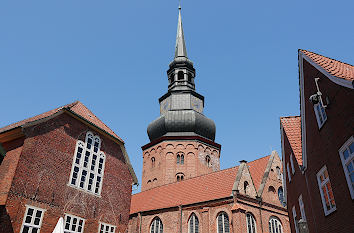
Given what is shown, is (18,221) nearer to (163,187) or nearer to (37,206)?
(37,206)

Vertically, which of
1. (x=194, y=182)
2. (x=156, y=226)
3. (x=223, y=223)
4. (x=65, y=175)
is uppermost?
(x=194, y=182)

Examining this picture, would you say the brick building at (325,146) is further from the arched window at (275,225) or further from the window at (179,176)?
the window at (179,176)

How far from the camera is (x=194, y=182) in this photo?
3131cm

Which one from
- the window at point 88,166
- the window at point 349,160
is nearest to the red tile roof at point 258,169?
the window at point 88,166

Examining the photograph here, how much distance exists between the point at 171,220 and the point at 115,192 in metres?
11.7

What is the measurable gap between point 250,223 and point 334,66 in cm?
1780

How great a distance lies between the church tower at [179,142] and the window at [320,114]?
29.0 meters

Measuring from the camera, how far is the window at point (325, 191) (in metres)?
10.2

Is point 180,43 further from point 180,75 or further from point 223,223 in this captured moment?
point 223,223

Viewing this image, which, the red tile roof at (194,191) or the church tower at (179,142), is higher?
the church tower at (179,142)

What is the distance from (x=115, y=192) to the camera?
17.8 metres

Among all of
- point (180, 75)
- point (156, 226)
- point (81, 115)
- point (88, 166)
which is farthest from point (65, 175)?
point (180, 75)

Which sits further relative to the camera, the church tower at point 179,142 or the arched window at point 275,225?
the church tower at point 179,142

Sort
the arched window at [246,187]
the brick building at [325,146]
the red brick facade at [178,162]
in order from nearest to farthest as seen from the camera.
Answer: the brick building at [325,146], the arched window at [246,187], the red brick facade at [178,162]
